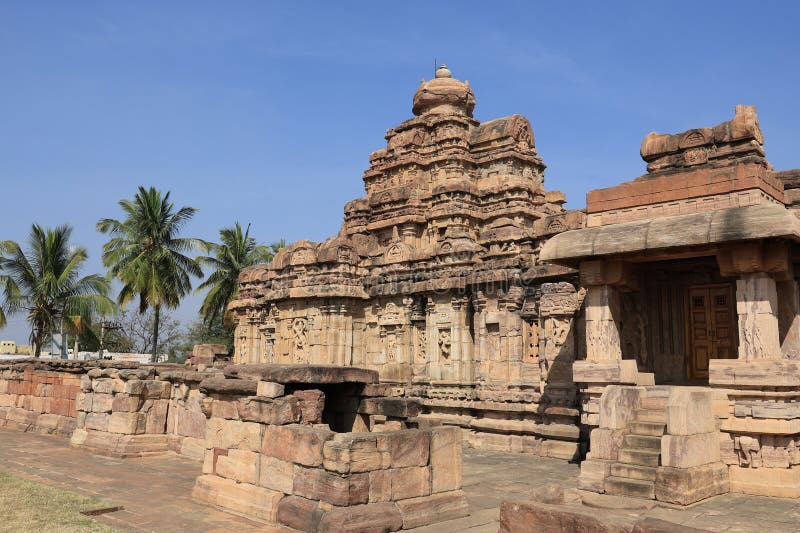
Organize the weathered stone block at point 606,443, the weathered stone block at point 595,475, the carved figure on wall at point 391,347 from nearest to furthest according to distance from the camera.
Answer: the weathered stone block at point 595,475 < the weathered stone block at point 606,443 < the carved figure on wall at point 391,347

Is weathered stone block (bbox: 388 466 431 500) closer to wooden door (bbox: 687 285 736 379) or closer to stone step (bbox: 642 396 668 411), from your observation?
stone step (bbox: 642 396 668 411)

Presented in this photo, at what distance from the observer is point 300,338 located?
747 inches

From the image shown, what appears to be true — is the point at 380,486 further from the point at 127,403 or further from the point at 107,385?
the point at 107,385

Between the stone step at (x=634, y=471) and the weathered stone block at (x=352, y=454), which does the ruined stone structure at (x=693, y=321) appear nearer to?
the stone step at (x=634, y=471)

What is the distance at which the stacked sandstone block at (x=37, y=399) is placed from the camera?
50.0 ft

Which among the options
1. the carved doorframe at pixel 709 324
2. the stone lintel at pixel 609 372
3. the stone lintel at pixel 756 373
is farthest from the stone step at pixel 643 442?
the carved doorframe at pixel 709 324

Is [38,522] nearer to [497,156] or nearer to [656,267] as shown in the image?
[656,267]

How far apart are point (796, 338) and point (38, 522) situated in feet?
32.0

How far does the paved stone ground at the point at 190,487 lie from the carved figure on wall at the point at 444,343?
2798 mm

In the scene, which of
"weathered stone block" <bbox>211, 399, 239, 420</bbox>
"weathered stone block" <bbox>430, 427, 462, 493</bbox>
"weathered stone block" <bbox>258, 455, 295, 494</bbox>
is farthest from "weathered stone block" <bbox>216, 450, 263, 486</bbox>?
"weathered stone block" <bbox>430, 427, 462, 493</bbox>

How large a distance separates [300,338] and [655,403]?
11359 mm

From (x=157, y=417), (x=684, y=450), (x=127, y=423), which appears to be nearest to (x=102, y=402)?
(x=127, y=423)

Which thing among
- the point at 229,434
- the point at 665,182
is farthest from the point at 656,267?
the point at 229,434

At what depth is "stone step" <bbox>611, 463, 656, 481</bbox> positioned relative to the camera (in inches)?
325
